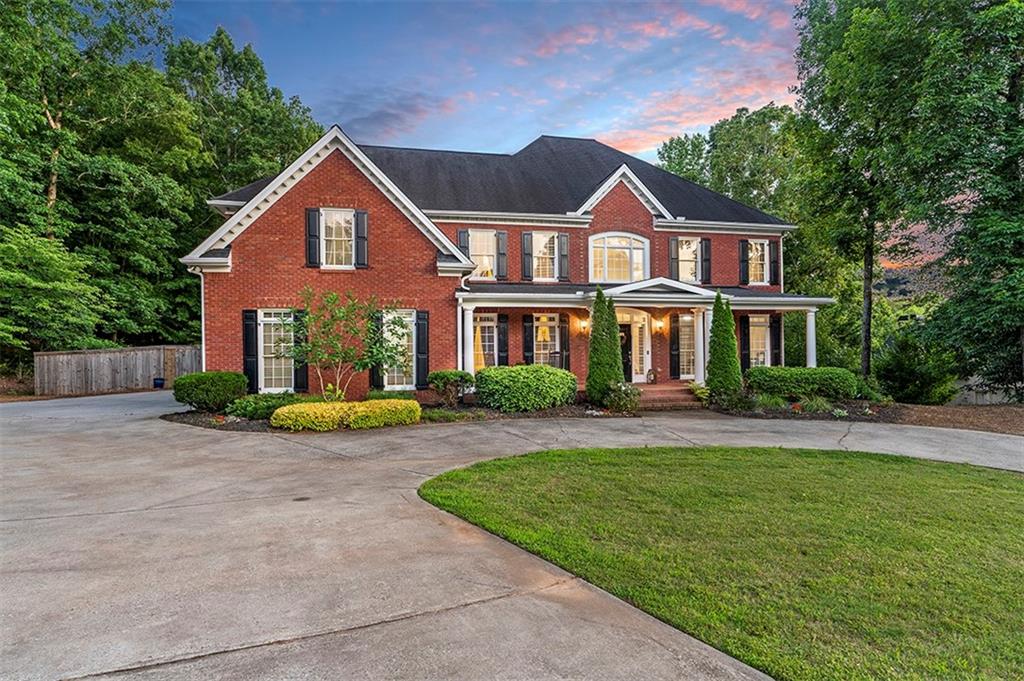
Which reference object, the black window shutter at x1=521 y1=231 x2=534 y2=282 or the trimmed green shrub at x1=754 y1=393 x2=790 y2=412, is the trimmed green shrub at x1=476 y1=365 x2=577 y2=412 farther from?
the trimmed green shrub at x1=754 y1=393 x2=790 y2=412

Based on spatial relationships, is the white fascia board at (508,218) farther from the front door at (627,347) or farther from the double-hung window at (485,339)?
the front door at (627,347)

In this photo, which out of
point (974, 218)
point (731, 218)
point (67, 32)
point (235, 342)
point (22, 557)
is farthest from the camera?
point (67, 32)

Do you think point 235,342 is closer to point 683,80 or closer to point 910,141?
point 683,80

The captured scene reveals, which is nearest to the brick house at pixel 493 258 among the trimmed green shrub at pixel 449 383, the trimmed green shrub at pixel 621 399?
the trimmed green shrub at pixel 449 383

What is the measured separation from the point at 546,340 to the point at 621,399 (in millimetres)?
4463

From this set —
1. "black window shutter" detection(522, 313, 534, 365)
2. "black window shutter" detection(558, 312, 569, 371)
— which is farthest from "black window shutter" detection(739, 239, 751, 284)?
"black window shutter" detection(522, 313, 534, 365)

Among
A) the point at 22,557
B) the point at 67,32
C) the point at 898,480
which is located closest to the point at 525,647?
the point at 22,557

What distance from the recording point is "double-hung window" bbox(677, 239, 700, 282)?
18.8m

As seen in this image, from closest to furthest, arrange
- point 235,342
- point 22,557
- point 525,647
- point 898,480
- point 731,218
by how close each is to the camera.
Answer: point 525,647
point 22,557
point 898,480
point 235,342
point 731,218

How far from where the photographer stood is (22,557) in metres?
4.10

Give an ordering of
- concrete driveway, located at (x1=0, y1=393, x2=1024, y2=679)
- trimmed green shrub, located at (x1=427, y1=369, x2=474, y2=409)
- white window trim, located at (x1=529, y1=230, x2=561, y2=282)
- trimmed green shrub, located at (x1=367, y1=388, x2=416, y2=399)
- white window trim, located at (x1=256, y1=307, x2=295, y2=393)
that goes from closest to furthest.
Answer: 1. concrete driveway, located at (x1=0, y1=393, x2=1024, y2=679)
2. trimmed green shrub, located at (x1=367, y1=388, x2=416, y2=399)
3. white window trim, located at (x1=256, y1=307, x2=295, y2=393)
4. trimmed green shrub, located at (x1=427, y1=369, x2=474, y2=409)
5. white window trim, located at (x1=529, y1=230, x2=561, y2=282)

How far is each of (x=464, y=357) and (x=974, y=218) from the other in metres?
15.1

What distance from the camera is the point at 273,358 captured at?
13.3 meters

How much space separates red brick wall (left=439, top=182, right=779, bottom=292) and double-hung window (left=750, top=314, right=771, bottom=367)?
1.76m
